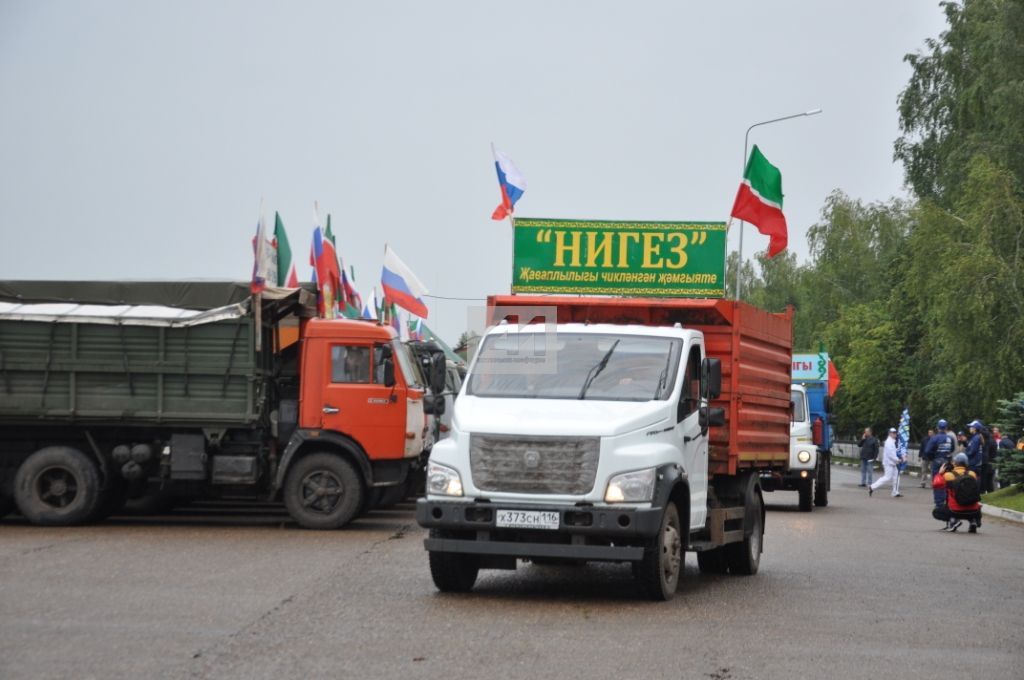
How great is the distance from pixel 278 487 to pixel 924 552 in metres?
7.93

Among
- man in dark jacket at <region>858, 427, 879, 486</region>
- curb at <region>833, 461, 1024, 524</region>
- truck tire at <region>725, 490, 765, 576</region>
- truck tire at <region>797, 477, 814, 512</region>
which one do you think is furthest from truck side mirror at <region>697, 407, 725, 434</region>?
man in dark jacket at <region>858, 427, 879, 486</region>

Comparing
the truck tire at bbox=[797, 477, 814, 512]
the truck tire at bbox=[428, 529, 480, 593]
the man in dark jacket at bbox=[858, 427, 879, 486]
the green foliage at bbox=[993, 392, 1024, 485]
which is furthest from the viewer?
the man in dark jacket at bbox=[858, 427, 879, 486]

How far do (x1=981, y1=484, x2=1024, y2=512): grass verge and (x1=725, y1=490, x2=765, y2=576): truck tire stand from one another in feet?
49.8

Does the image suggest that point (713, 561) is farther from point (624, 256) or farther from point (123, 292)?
point (123, 292)

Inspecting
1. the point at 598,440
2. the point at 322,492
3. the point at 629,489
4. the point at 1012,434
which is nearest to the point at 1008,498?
the point at 1012,434

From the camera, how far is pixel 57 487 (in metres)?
20.0

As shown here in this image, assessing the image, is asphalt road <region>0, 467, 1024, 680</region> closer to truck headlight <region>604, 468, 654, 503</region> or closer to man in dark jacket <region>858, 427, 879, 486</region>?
truck headlight <region>604, 468, 654, 503</region>

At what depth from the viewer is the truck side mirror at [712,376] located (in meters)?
13.2

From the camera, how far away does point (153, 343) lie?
19797mm

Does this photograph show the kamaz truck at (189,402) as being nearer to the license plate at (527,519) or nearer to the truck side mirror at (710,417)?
the truck side mirror at (710,417)

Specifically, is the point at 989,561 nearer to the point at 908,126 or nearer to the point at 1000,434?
the point at 1000,434

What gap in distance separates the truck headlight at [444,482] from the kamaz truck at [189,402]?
25.2ft

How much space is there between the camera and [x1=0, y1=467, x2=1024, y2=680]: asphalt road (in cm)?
915

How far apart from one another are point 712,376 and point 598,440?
1.45 m
